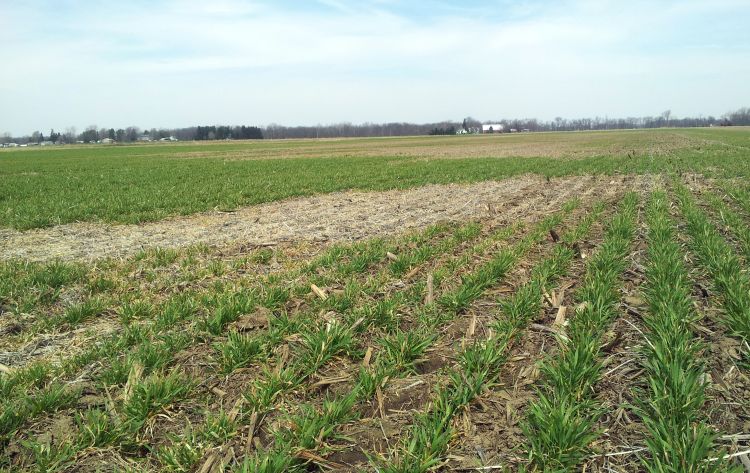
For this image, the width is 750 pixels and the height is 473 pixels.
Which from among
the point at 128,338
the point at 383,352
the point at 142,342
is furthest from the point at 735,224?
the point at 128,338

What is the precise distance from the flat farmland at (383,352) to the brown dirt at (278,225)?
0.20 meters

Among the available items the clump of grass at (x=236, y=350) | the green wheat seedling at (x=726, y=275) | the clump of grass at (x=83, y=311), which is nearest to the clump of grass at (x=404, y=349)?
the clump of grass at (x=236, y=350)

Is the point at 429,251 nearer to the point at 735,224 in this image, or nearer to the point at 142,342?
the point at 142,342

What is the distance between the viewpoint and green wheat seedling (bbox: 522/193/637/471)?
2967 mm

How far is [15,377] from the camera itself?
3967 mm

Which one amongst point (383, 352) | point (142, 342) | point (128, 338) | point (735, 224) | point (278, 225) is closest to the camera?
point (383, 352)

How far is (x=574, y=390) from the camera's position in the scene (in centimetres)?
363

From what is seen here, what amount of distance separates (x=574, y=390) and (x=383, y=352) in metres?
1.72

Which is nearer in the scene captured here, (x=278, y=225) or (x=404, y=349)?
(x=404, y=349)

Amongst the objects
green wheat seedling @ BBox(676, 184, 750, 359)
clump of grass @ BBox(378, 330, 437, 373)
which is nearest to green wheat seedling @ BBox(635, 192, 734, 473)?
green wheat seedling @ BBox(676, 184, 750, 359)

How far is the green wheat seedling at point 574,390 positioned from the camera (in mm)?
2967

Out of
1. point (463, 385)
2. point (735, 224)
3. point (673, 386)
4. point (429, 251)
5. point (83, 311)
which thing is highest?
point (735, 224)

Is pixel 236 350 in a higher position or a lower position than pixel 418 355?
higher

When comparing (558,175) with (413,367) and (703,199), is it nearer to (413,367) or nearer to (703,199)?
(703,199)
